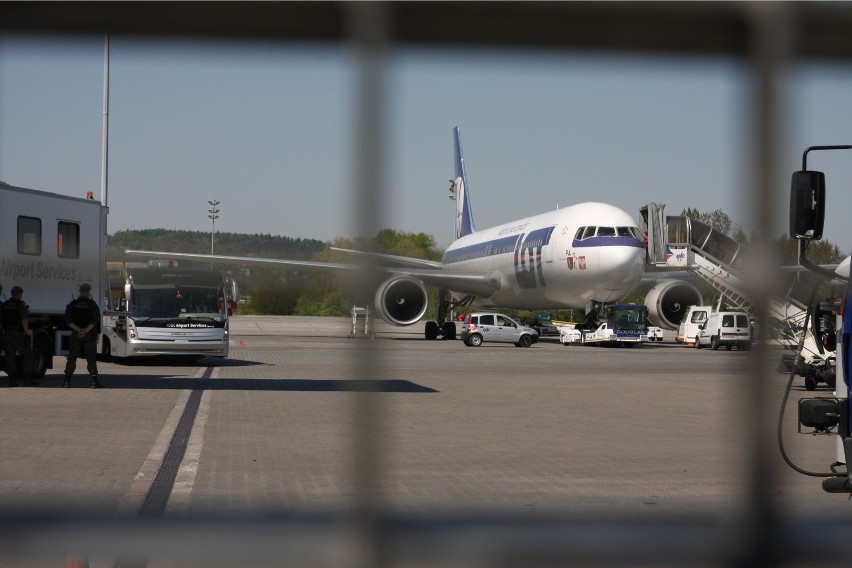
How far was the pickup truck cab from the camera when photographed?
3728 cm

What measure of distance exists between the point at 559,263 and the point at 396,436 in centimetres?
3095

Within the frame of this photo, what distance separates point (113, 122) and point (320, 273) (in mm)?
652

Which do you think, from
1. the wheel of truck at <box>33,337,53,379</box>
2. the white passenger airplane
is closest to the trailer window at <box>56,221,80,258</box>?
the wheel of truck at <box>33,337,53,379</box>

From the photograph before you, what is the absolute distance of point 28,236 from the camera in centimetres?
310

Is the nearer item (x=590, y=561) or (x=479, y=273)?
(x=590, y=561)

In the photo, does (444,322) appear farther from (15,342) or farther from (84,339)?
(15,342)

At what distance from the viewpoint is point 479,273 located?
40.2 m

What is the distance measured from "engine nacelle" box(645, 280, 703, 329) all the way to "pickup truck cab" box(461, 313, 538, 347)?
386 centimetres

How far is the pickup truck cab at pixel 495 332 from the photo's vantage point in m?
37.3

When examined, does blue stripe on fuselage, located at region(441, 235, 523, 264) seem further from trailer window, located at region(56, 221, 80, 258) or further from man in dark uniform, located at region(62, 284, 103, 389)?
trailer window, located at region(56, 221, 80, 258)

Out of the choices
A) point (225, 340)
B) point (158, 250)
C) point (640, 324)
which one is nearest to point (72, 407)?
point (225, 340)

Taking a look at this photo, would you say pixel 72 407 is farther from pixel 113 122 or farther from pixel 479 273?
pixel 479 273

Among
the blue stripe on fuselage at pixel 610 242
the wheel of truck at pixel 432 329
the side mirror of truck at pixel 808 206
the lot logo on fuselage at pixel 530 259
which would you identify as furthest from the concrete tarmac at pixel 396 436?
the wheel of truck at pixel 432 329

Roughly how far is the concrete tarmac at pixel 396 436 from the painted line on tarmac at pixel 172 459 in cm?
3
